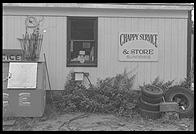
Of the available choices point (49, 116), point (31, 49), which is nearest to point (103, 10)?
point (31, 49)

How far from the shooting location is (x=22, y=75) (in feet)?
28.7

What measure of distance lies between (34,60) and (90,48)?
5.83 feet

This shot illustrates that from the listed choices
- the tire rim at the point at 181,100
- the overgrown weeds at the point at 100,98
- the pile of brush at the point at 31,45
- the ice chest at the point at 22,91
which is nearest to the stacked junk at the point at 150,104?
the overgrown weeds at the point at 100,98

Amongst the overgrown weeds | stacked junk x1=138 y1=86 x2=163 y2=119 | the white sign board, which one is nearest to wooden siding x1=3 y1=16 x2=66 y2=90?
the overgrown weeds

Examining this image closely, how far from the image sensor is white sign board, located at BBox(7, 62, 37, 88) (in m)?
8.60

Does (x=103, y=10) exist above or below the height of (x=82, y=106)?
above

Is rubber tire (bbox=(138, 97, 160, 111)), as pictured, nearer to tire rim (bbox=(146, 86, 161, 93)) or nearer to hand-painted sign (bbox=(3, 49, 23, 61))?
tire rim (bbox=(146, 86, 161, 93))

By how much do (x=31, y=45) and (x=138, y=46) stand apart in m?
3.19

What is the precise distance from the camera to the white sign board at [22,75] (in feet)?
28.2

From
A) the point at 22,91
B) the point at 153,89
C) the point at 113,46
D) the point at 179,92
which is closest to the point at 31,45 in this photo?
the point at 22,91

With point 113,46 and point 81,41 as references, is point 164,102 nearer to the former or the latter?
point 113,46

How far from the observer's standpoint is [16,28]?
33.0 ft

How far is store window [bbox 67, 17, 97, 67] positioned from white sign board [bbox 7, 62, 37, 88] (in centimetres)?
161

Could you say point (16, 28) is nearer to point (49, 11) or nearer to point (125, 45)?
point (49, 11)
